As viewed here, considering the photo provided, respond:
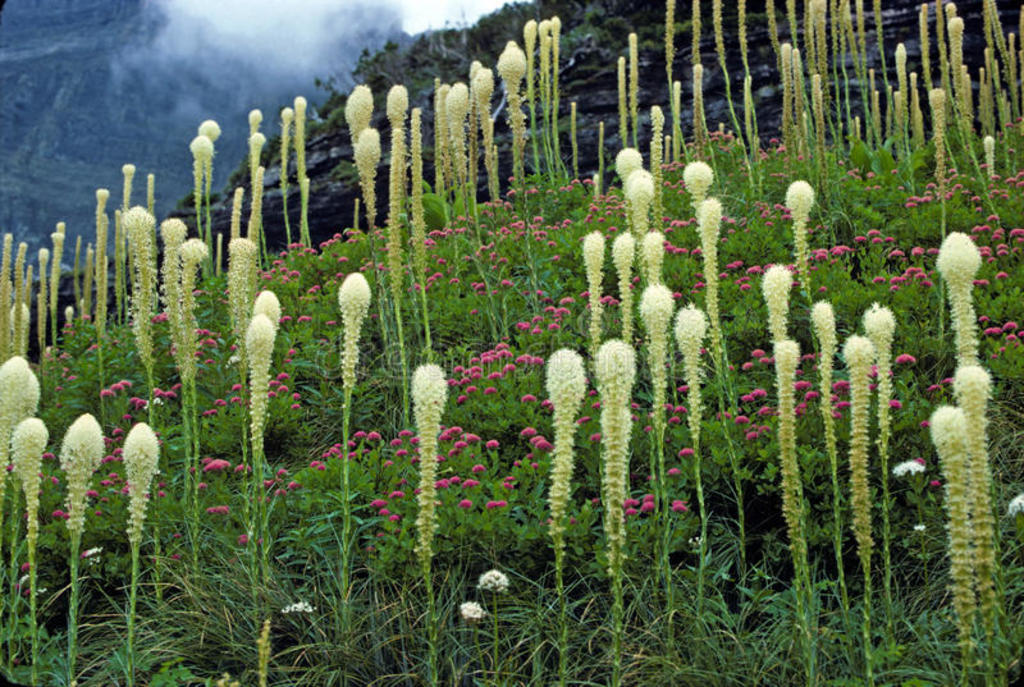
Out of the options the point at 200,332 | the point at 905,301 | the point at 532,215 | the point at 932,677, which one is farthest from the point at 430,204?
the point at 932,677

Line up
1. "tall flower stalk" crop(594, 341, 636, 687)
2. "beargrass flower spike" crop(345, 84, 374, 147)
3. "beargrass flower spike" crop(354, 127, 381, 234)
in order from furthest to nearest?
1. "beargrass flower spike" crop(345, 84, 374, 147)
2. "beargrass flower spike" crop(354, 127, 381, 234)
3. "tall flower stalk" crop(594, 341, 636, 687)

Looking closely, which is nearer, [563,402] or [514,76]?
[563,402]

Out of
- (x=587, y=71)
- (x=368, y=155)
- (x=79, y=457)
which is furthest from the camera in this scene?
(x=587, y=71)

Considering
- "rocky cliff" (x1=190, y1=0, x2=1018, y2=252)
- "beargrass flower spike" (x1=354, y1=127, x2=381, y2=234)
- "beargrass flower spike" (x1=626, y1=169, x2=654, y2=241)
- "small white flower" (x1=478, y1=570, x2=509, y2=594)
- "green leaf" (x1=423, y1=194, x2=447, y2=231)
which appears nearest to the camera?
"small white flower" (x1=478, y1=570, x2=509, y2=594)

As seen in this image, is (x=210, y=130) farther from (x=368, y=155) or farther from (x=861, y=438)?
(x=861, y=438)

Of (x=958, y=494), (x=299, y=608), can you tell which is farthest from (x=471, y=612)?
(x=958, y=494)

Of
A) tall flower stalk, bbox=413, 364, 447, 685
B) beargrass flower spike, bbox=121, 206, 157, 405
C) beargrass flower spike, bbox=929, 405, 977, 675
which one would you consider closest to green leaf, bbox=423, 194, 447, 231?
beargrass flower spike, bbox=121, 206, 157, 405

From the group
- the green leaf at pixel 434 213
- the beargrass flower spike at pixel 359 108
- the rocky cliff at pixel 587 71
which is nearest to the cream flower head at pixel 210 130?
the beargrass flower spike at pixel 359 108

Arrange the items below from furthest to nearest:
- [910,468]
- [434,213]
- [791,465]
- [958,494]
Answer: [434,213] < [910,468] < [791,465] < [958,494]

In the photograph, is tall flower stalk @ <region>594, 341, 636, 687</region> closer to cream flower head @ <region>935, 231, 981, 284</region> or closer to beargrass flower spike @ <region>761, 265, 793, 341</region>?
beargrass flower spike @ <region>761, 265, 793, 341</region>

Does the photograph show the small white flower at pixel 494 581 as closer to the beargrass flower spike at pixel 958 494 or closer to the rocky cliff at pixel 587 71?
the beargrass flower spike at pixel 958 494

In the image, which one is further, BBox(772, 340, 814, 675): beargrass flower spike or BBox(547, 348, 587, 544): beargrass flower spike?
BBox(772, 340, 814, 675): beargrass flower spike

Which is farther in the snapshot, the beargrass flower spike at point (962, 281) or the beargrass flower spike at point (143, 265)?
the beargrass flower spike at point (143, 265)

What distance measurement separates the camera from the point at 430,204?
7.86m
